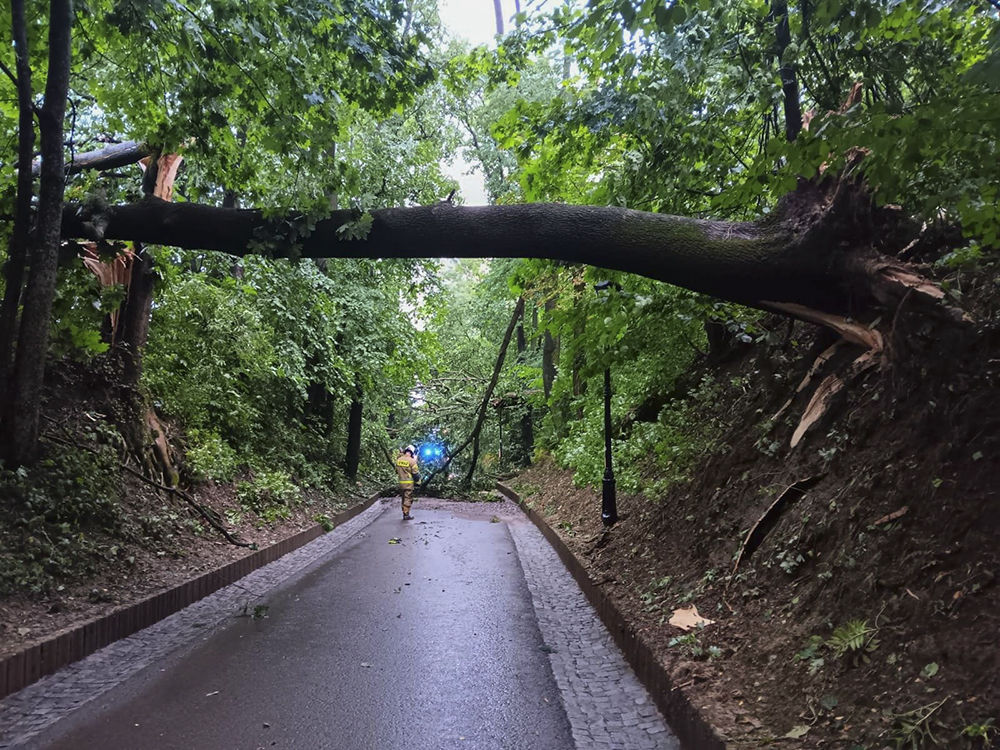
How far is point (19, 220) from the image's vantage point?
721 centimetres

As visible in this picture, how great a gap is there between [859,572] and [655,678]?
5.03 feet

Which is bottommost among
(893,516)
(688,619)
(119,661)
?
(119,661)

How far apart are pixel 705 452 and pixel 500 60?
5.26 metres

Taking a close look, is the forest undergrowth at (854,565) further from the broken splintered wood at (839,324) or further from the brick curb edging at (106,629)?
the brick curb edging at (106,629)

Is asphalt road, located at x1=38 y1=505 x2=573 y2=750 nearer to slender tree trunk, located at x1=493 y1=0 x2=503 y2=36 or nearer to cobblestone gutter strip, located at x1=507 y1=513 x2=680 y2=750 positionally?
cobblestone gutter strip, located at x1=507 y1=513 x2=680 y2=750

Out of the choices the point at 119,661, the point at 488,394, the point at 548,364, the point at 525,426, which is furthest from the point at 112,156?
the point at 525,426

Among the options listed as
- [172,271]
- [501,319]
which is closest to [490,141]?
[501,319]

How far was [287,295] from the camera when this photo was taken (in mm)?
15039

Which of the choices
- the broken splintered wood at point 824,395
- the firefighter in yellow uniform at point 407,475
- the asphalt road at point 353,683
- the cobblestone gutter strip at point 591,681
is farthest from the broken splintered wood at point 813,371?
the firefighter in yellow uniform at point 407,475

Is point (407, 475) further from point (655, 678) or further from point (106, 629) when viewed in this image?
point (655, 678)

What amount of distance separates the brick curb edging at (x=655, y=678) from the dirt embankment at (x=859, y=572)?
0.09 meters

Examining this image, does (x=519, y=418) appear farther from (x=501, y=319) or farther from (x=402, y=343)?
(x=402, y=343)

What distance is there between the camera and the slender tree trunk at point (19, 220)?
6.81m

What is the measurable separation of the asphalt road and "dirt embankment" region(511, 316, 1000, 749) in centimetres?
114
